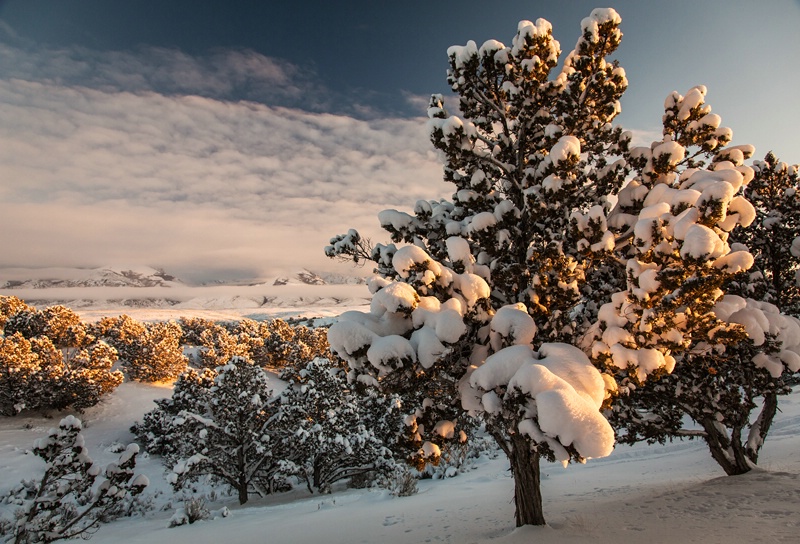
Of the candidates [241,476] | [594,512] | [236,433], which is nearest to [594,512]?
[594,512]

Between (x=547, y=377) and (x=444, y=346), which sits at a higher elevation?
(x=444, y=346)

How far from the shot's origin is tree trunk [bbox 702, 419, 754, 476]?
7.48 meters

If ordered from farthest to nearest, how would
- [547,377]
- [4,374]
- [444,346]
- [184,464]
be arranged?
[4,374], [184,464], [444,346], [547,377]

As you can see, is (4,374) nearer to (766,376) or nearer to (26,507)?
(26,507)

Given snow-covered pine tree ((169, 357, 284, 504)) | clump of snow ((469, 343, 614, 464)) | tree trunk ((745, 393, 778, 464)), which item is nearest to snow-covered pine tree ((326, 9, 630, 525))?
clump of snow ((469, 343, 614, 464))

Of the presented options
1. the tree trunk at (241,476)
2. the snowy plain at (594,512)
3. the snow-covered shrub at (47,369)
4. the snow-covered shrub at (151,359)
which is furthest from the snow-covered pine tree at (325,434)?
the snow-covered shrub at (151,359)

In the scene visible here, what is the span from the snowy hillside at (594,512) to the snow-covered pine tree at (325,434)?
540 centimetres

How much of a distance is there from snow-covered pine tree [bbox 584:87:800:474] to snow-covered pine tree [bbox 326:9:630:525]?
0.61 meters

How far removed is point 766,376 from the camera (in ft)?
19.2

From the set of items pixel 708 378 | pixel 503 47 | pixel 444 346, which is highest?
pixel 503 47

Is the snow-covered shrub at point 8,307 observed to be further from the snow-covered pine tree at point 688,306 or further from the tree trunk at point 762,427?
the tree trunk at point 762,427

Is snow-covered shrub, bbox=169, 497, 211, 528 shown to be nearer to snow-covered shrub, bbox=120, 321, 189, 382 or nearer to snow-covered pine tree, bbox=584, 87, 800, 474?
snow-covered pine tree, bbox=584, 87, 800, 474

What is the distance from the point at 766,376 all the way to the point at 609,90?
4966mm

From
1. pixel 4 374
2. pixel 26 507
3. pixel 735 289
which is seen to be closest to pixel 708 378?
pixel 735 289
